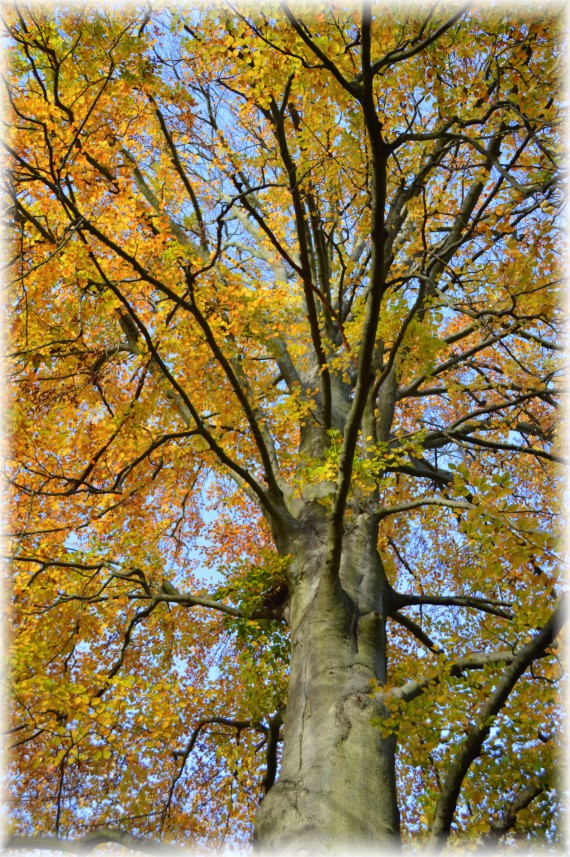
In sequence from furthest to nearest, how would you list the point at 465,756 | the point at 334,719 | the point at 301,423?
the point at 301,423 → the point at 334,719 → the point at 465,756

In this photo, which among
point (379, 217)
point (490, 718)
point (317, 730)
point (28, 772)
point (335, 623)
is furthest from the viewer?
point (28, 772)

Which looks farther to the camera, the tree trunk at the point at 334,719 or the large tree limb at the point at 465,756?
the tree trunk at the point at 334,719

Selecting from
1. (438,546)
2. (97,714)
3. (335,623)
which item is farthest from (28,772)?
(438,546)

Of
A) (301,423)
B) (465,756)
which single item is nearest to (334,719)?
(465,756)

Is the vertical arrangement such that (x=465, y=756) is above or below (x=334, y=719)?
below

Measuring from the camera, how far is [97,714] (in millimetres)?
4574

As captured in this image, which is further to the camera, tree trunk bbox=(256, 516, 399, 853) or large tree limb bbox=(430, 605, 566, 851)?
tree trunk bbox=(256, 516, 399, 853)

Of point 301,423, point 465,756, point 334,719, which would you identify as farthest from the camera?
point 301,423

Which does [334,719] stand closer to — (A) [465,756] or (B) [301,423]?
(A) [465,756]

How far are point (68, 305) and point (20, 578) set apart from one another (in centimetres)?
317

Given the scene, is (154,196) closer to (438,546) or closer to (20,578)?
(20,578)

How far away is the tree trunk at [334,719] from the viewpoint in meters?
3.35

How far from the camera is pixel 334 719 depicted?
3887mm

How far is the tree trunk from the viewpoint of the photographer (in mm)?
3352
